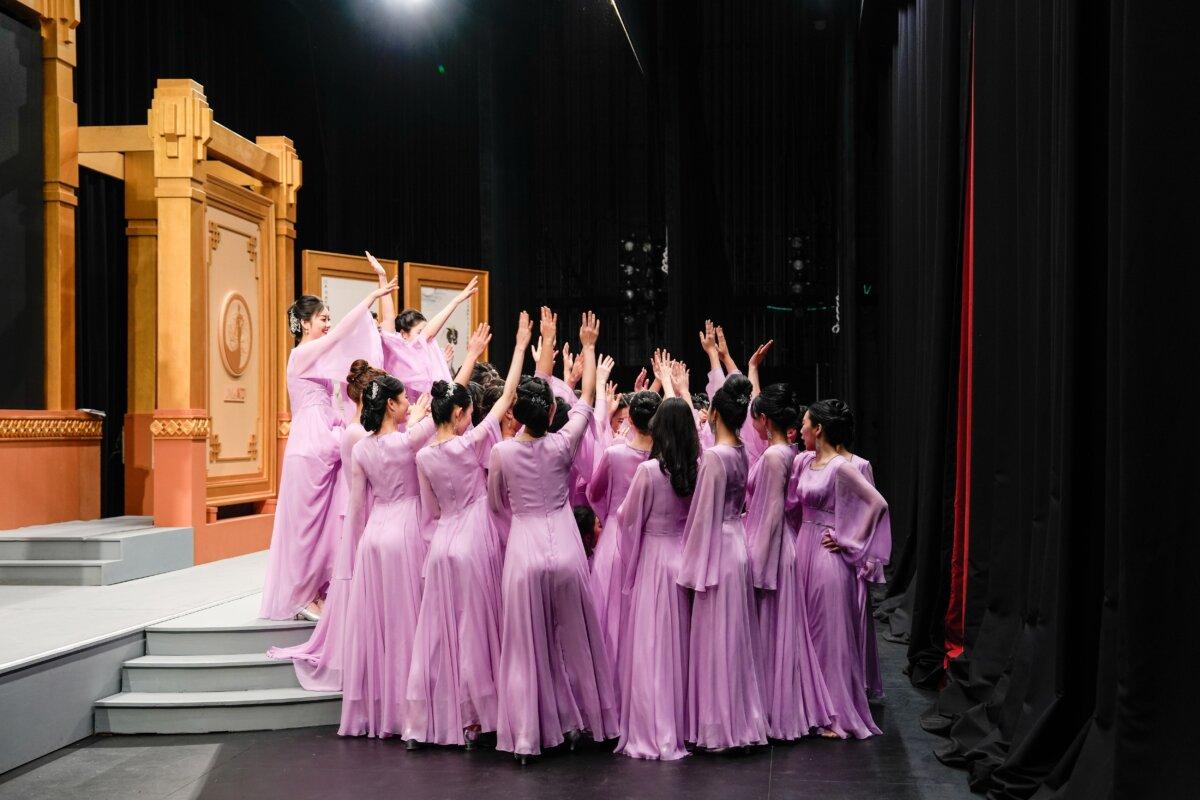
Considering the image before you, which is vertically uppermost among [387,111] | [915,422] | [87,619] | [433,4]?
[433,4]

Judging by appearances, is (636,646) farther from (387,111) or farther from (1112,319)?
(387,111)

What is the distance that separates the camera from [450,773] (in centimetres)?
399

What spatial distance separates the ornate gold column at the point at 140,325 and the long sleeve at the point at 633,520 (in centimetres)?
515

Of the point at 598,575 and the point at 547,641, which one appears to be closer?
the point at 547,641

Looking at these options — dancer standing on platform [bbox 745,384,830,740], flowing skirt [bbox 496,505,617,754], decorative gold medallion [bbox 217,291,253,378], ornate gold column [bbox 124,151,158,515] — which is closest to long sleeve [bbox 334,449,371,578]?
flowing skirt [bbox 496,505,617,754]

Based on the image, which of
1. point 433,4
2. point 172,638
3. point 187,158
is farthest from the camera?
point 433,4

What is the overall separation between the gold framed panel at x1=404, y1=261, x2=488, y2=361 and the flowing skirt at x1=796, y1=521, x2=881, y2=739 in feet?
14.7

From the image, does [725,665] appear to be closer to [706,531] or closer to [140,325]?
[706,531]

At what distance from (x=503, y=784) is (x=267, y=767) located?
97 cm

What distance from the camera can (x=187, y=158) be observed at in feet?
23.5

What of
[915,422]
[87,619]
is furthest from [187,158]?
[915,422]

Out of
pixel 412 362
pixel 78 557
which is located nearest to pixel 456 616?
pixel 412 362

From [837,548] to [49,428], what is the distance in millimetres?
5484

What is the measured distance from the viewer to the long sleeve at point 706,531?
4.16 m
